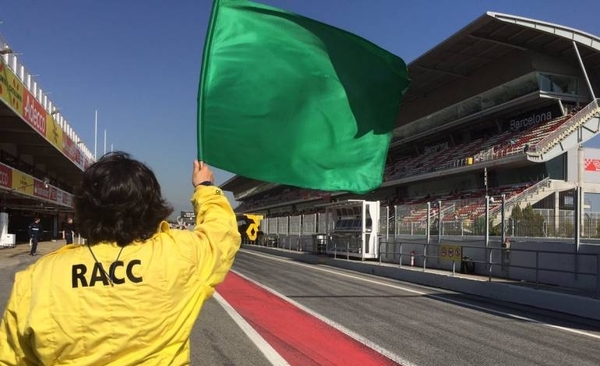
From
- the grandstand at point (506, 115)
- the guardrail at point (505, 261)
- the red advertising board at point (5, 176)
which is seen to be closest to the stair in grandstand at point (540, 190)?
the grandstand at point (506, 115)

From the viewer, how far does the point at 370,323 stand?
31.6 feet

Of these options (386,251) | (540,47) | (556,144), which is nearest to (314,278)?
(386,251)

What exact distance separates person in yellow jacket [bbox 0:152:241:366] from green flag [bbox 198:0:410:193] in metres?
1.92

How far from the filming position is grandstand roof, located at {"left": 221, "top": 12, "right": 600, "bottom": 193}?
35031 millimetres

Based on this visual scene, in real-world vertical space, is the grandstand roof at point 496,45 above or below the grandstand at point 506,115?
above

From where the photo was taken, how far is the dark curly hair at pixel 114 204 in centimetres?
198

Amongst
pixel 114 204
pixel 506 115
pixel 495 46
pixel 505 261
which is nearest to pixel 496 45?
pixel 495 46

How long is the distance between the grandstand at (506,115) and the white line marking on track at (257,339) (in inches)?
583

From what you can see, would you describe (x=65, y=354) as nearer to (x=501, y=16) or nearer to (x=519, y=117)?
(x=501, y=16)

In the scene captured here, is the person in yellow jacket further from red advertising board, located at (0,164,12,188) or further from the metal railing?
the metal railing

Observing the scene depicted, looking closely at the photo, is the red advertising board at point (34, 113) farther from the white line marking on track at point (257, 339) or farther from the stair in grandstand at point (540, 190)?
the stair in grandstand at point (540, 190)

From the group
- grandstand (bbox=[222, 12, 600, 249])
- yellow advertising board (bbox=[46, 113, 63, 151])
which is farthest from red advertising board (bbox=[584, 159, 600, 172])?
yellow advertising board (bbox=[46, 113, 63, 151])

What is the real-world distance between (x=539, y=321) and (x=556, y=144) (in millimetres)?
25687

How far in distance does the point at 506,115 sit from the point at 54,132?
31.8m
